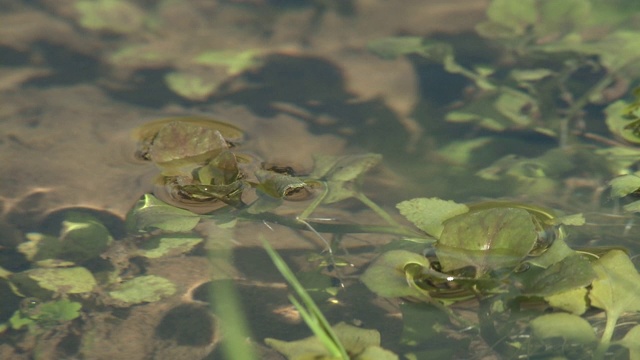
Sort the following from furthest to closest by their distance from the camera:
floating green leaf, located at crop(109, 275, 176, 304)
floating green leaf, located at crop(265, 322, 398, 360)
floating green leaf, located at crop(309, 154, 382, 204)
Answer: floating green leaf, located at crop(309, 154, 382, 204), floating green leaf, located at crop(109, 275, 176, 304), floating green leaf, located at crop(265, 322, 398, 360)

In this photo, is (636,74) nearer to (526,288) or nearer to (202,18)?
(526,288)

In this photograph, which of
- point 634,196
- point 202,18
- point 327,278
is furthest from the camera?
point 202,18

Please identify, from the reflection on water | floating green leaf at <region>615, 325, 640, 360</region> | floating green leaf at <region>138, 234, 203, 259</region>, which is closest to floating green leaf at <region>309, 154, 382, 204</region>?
the reflection on water

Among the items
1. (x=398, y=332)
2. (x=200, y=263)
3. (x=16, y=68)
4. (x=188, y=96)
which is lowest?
(x=398, y=332)

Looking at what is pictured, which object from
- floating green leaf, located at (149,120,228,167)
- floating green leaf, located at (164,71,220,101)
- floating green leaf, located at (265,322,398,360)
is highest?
floating green leaf, located at (164,71,220,101)

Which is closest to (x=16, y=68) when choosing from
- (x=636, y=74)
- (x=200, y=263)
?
(x=200, y=263)

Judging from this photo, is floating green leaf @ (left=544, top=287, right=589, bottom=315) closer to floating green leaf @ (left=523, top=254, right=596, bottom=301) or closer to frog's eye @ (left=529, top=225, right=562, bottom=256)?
floating green leaf @ (left=523, top=254, right=596, bottom=301)

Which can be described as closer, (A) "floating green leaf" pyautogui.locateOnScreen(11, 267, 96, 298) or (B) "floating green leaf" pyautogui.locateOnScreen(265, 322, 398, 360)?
(B) "floating green leaf" pyautogui.locateOnScreen(265, 322, 398, 360)

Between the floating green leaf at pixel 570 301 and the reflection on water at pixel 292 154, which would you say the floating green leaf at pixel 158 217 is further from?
the floating green leaf at pixel 570 301
